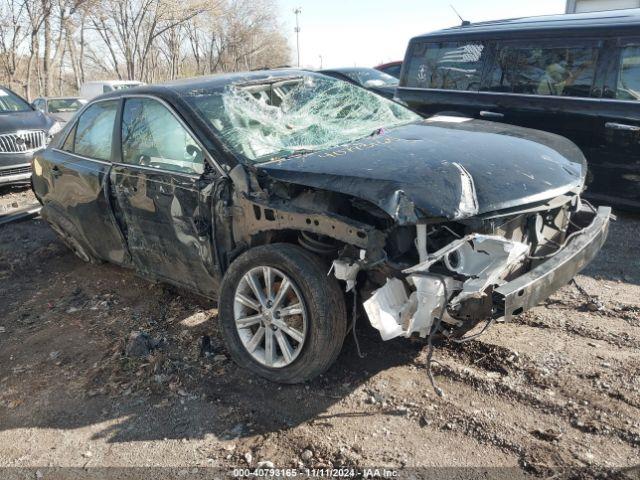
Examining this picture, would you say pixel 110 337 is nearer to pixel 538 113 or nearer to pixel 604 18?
pixel 538 113

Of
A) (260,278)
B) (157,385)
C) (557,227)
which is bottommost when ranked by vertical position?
(157,385)

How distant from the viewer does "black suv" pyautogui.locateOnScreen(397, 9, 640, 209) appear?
5.04 metres

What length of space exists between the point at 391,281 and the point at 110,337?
223 centimetres

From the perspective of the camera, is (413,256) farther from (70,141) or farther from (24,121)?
(24,121)

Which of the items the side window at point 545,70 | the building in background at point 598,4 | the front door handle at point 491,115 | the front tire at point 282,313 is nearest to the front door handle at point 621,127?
the side window at point 545,70

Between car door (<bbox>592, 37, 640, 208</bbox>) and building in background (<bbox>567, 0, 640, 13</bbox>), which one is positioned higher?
building in background (<bbox>567, 0, 640, 13</bbox>)

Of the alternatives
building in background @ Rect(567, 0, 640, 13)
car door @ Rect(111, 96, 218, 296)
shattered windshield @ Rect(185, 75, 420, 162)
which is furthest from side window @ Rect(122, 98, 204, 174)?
building in background @ Rect(567, 0, 640, 13)

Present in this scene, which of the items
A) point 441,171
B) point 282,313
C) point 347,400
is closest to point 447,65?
point 441,171

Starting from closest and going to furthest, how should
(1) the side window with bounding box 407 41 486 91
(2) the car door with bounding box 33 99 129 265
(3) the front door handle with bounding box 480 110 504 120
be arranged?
(2) the car door with bounding box 33 99 129 265 < (3) the front door handle with bounding box 480 110 504 120 < (1) the side window with bounding box 407 41 486 91

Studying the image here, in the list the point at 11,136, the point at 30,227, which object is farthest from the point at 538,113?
the point at 11,136

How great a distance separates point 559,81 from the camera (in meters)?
5.45

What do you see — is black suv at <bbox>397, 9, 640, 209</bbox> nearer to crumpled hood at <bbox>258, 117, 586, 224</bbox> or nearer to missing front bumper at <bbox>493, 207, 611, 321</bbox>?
crumpled hood at <bbox>258, 117, 586, 224</bbox>

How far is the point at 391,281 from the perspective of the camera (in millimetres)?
2518

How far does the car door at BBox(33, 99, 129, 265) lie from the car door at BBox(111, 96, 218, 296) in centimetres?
18
